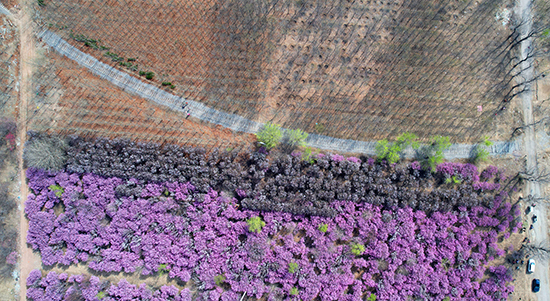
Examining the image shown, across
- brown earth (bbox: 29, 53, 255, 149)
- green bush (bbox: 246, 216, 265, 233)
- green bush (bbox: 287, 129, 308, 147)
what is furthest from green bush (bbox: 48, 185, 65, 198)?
green bush (bbox: 287, 129, 308, 147)

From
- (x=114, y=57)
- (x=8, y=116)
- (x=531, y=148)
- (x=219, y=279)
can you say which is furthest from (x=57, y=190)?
(x=531, y=148)

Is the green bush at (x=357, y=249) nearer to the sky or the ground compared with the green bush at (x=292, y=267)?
nearer to the sky

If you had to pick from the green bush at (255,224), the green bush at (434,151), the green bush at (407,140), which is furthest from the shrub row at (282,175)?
the green bush at (407,140)

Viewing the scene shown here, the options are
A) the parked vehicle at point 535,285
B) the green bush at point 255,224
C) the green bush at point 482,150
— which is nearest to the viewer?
the green bush at point 255,224

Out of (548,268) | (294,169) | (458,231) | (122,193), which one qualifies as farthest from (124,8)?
(548,268)

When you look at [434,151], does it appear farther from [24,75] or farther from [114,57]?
[24,75]

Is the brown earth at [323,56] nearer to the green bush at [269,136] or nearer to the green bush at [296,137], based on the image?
the green bush at [296,137]

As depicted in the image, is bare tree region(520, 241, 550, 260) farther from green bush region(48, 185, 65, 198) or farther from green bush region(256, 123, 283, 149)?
green bush region(48, 185, 65, 198)
